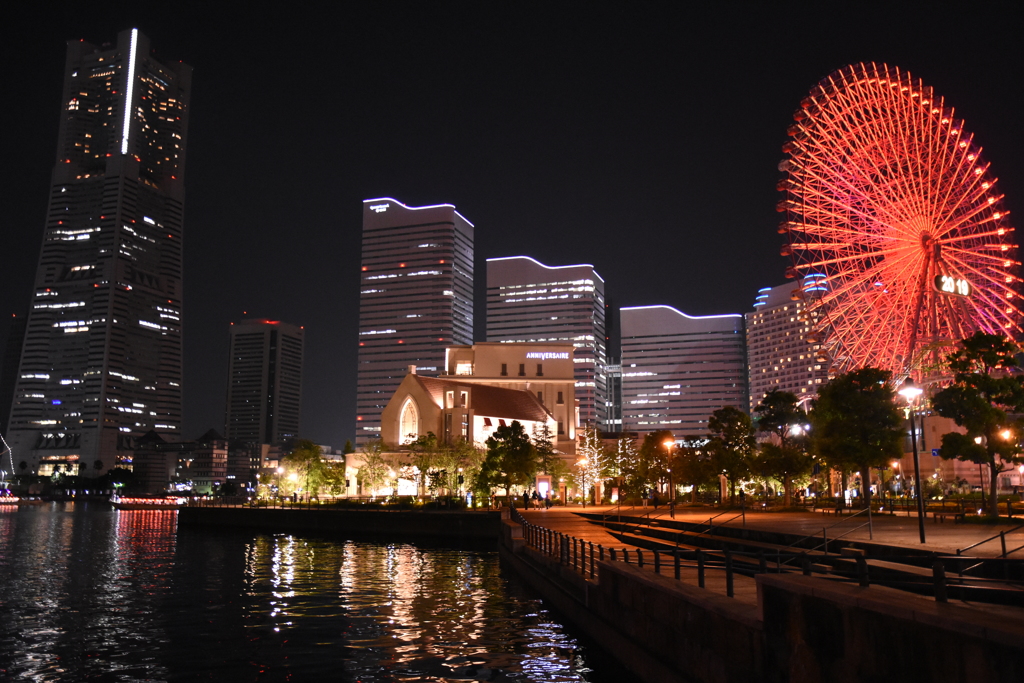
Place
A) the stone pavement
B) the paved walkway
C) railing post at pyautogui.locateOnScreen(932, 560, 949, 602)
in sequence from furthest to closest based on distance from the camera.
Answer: the paved walkway → the stone pavement → railing post at pyautogui.locateOnScreen(932, 560, 949, 602)

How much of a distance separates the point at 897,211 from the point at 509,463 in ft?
153

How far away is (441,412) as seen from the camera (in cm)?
11475

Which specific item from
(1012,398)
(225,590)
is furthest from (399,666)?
(1012,398)

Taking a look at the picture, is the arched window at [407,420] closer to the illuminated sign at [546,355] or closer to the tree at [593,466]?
the tree at [593,466]

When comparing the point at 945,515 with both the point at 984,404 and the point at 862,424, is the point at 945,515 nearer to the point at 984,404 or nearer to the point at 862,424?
the point at 984,404

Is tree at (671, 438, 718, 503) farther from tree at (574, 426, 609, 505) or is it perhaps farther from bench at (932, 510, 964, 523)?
bench at (932, 510, 964, 523)

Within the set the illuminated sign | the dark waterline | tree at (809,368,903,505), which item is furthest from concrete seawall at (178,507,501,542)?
the illuminated sign

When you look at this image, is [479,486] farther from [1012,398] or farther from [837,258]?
[1012,398]

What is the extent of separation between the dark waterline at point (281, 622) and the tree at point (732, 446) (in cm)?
2524

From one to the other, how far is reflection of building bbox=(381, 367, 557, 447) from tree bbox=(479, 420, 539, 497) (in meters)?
20.0

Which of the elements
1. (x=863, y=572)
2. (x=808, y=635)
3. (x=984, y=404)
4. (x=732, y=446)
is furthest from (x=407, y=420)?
(x=863, y=572)

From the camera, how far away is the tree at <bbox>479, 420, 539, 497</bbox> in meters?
88.6

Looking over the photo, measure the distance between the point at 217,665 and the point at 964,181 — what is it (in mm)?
64427

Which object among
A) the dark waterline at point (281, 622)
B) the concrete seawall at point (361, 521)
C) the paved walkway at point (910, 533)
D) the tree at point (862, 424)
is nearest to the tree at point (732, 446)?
the tree at point (862, 424)
